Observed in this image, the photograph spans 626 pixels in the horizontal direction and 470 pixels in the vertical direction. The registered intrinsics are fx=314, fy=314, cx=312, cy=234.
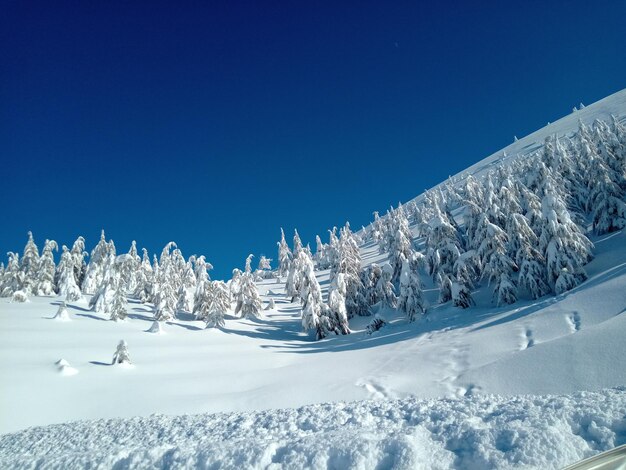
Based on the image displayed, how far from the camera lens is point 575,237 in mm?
21672

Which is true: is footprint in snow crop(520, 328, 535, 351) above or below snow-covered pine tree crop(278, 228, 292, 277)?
below

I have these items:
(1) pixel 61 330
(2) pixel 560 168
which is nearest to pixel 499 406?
(1) pixel 61 330

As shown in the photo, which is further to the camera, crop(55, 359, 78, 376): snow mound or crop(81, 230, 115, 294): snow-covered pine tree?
crop(81, 230, 115, 294): snow-covered pine tree

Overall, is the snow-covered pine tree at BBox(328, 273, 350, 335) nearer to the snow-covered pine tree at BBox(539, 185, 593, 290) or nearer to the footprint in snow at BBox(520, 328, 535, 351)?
the snow-covered pine tree at BBox(539, 185, 593, 290)

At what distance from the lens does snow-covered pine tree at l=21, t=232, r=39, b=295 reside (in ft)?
136

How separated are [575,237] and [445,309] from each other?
34.9 feet

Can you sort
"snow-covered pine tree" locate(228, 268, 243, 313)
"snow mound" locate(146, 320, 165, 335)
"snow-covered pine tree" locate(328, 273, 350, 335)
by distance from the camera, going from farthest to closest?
1. "snow-covered pine tree" locate(228, 268, 243, 313)
2. "snow-covered pine tree" locate(328, 273, 350, 335)
3. "snow mound" locate(146, 320, 165, 335)

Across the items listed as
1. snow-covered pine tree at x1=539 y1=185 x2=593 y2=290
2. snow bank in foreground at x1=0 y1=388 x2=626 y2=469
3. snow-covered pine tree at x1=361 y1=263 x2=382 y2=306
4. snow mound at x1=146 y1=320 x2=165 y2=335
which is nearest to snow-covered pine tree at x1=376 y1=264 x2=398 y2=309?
snow-covered pine tree at x1=361 y1=263 x2=382 y2=306

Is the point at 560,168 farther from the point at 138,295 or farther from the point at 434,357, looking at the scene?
the point at 138,295

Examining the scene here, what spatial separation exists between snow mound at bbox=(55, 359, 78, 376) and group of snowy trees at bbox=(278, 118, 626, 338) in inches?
760

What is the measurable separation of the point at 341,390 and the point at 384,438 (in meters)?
8.38

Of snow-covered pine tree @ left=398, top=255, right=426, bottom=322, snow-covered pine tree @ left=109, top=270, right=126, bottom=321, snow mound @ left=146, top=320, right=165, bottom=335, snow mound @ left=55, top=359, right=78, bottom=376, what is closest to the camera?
snow mound @ left=55, top=359, right=78, bottom=376

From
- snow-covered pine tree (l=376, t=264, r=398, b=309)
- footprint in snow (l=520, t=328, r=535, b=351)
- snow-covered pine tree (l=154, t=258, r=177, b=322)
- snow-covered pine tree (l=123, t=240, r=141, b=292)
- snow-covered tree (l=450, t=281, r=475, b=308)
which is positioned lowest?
footprint in snow (l=520, t=328, r=535, b=351)

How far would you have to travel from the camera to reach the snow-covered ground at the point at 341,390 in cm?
503
